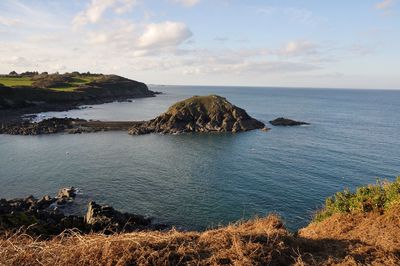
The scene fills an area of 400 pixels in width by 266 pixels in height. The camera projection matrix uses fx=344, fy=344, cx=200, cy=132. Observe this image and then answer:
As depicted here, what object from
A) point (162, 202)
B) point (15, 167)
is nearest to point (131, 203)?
point (162, 202)

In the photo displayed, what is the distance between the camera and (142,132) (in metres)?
92.4

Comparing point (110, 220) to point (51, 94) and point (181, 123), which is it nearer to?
point (181, 123)

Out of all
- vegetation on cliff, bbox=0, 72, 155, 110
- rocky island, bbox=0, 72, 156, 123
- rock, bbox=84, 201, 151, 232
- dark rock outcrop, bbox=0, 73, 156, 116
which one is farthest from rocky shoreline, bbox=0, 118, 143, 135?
rock, bbox=84, 201, 151, 232

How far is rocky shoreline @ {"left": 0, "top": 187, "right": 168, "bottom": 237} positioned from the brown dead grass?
59.2ft

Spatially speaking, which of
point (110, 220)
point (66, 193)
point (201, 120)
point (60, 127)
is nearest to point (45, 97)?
point (60, 127)

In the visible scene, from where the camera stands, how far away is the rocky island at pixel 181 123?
9232 centimetres

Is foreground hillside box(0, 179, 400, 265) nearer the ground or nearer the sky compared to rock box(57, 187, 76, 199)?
nearer the sky

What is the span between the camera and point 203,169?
58625 millimetres

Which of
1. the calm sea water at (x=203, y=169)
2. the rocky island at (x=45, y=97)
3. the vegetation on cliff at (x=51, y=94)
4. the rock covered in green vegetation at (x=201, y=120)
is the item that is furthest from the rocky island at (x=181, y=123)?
the vegetation on cliff at (x=51, y=94)

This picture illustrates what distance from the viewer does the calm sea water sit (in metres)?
41.6

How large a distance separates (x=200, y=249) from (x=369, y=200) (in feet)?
37.7

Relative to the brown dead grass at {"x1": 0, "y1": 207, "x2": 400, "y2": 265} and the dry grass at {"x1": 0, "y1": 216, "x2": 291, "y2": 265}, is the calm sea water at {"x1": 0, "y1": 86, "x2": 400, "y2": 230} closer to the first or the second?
the brown dead grass at {"x1": 0, "y1": 207, "x2": 400, "y2": 265}

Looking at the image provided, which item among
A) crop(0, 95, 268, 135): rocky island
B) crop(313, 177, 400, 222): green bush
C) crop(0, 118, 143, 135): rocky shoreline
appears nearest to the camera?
crop(313, 177, 400, 222): green bush

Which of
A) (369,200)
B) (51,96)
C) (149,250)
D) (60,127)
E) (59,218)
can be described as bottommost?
(59,218)
